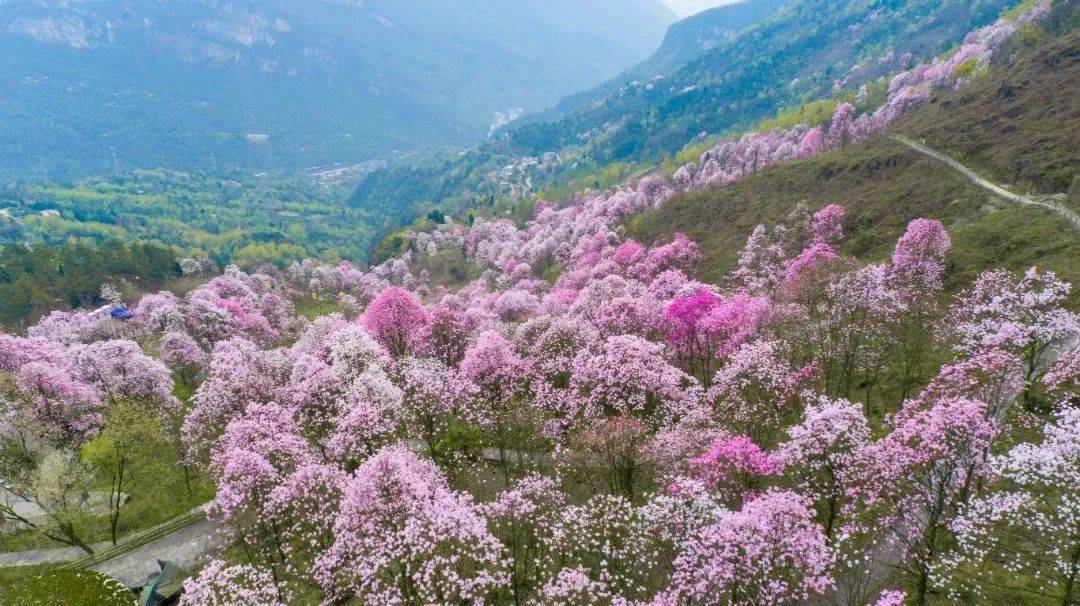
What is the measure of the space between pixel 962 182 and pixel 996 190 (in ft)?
19.3

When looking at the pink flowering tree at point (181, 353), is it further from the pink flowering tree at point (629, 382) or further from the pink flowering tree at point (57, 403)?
the pink flowering tree at point (629, 382)

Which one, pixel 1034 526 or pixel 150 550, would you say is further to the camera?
pixel 150 550

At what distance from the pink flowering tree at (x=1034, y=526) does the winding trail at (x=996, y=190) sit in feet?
159

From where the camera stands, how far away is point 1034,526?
20062mm

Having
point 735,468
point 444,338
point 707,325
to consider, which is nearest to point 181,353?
point 444,338

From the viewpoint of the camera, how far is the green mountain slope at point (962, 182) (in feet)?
179

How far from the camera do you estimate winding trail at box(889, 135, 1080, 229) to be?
2149 inches

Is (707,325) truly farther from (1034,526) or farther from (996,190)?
(996,190)

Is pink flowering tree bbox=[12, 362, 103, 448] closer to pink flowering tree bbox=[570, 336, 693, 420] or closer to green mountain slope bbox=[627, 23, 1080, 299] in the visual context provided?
pink flowering tree bbox=[570, 336, 693, 420]

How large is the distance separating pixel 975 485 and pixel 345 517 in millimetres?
30069

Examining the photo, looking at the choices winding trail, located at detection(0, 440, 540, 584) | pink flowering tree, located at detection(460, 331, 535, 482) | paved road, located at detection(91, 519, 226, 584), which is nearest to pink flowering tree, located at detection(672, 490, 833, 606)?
winding trail, located at detection(0, 440, 540, 584)

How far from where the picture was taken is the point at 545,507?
28.3m

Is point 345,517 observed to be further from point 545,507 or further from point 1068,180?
point 1068,180

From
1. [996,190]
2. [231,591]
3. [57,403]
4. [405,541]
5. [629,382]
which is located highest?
[996,190]
